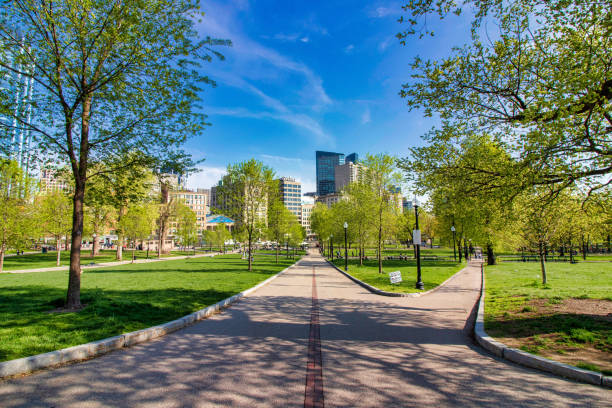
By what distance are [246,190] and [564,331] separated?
21.6m

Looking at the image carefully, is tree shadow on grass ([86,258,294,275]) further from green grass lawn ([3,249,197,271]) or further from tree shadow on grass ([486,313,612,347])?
tree shadow on grass ([486,313,612,347])

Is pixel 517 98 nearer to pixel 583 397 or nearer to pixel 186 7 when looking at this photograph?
pixel 583 397

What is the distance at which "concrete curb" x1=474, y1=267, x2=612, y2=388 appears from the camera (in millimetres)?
4199

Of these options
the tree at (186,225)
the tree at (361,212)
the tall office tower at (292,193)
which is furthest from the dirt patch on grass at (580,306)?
the tall office tower at (292,193)

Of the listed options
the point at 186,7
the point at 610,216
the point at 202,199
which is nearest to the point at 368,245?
the point at 610,216

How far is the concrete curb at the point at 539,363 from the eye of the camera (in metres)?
4.20

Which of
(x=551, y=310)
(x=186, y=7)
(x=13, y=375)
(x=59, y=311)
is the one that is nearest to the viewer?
(x=13, y=375)

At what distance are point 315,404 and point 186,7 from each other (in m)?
10.8

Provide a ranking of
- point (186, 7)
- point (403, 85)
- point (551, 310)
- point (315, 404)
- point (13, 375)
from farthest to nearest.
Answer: point (403, 85)
point (186, 7)
point (551, 310)
point (13, 375)
point (315, 404)

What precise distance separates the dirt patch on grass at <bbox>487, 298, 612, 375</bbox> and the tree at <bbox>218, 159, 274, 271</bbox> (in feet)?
62.9

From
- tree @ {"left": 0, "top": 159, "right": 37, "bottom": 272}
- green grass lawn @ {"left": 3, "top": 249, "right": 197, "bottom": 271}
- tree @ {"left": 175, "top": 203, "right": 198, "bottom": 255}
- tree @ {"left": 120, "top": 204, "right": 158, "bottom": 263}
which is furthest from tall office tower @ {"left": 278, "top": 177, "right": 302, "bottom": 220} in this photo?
tree @ {"left": 0, "top": 159, "right": 37, "bottom": 272}

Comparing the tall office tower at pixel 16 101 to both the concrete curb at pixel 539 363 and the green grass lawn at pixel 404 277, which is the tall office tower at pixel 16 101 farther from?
the green grass lawn at pixel 404 277

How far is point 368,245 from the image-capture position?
29750 mm

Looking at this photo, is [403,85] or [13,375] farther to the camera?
[403,85]
